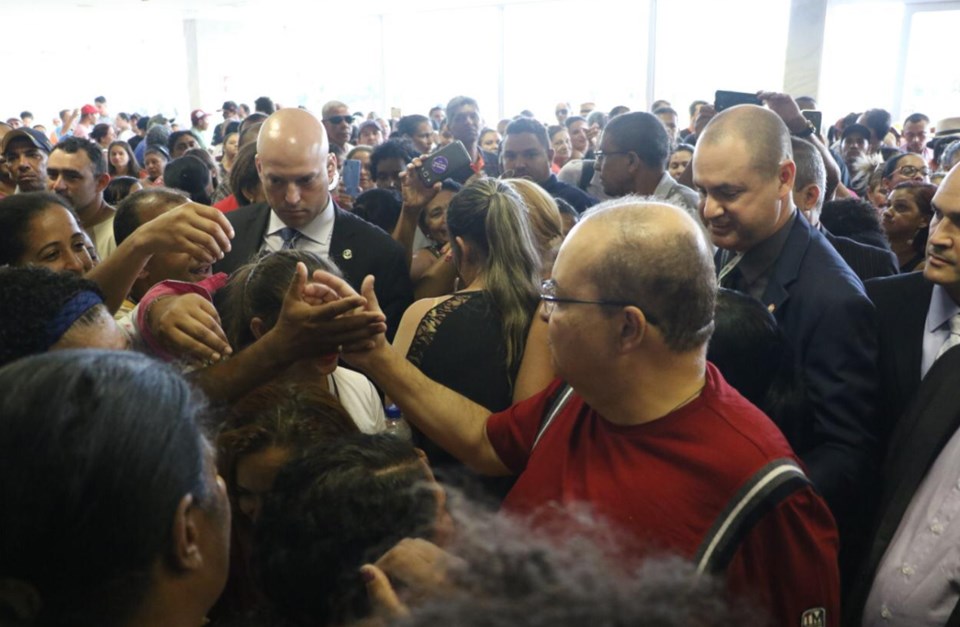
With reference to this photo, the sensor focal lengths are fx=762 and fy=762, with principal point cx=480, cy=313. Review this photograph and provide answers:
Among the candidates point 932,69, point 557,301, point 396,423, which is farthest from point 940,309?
point 932,69

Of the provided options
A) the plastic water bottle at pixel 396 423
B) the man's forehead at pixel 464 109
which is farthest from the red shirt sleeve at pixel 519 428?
the man's forehead at pixel 464 109

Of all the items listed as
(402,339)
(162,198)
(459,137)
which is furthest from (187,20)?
(402,339)

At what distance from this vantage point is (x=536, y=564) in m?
0.55

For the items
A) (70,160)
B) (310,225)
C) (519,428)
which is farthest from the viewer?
(70,160)

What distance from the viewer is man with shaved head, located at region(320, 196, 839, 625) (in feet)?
3.91

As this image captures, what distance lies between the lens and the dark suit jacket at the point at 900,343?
1.89 m

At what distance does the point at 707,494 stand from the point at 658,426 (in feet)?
0.46

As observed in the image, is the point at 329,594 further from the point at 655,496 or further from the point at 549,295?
the point at 549,295

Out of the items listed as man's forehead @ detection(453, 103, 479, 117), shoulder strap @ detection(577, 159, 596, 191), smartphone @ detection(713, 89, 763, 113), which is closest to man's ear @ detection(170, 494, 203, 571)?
smartphone @ detection(713, 89, 763, 113)

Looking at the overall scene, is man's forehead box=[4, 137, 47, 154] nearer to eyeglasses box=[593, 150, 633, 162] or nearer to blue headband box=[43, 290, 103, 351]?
eyeglasses box=[593, 150, 633, 162]

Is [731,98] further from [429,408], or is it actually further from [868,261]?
[429,408]

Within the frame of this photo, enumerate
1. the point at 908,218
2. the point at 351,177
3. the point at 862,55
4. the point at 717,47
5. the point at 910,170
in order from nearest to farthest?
the point at 908,218 < the point at 351,177 < the point at 910,170 < the point at 862,55 < the point at 717,47

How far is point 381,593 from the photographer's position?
78 centimetres

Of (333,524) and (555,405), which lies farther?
(555,405)
